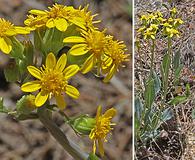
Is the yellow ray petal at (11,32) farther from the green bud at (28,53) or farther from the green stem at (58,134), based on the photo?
the green stem at (58,134)

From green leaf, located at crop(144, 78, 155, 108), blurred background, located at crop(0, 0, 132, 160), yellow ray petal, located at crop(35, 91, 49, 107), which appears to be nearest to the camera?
yellow ray petal, located at crop(35, 91, 49, 107)

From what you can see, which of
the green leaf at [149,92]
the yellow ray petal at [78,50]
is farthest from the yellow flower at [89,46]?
the green leaf at [149,92]

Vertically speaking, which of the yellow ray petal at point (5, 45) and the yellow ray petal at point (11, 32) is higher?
the yellow ray petal at point (11, 32)

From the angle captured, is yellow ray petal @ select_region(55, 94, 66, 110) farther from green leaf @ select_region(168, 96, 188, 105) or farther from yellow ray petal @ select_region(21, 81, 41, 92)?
green leaf @ select_region(168, 96, 188, 105)

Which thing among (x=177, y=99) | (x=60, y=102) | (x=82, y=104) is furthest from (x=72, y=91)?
(x=82, y=104)

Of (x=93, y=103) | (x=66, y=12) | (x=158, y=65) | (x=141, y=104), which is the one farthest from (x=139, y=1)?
(x=66, y=12)

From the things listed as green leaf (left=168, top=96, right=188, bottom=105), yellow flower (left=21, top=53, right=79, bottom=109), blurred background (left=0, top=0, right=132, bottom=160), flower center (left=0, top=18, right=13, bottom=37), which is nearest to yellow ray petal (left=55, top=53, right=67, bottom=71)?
yellow flower (left=21, top=53, right=79, bottom=109)

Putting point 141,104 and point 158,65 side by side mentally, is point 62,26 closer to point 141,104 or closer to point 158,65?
point 141,104
